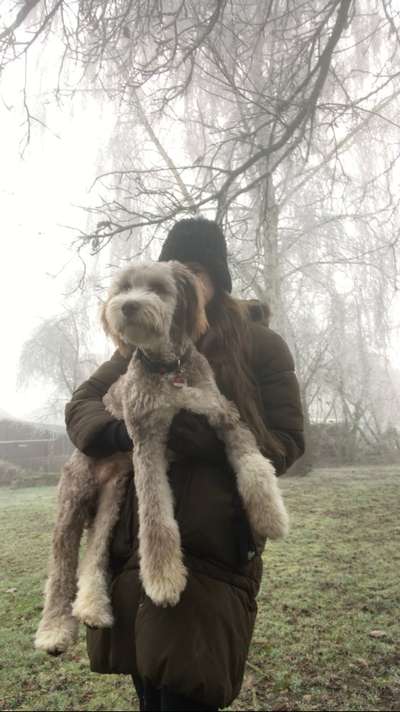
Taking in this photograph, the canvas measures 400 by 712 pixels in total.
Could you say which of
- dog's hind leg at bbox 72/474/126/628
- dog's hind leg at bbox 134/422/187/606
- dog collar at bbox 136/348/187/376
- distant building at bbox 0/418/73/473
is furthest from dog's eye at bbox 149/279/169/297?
distant building at bbox 0/418/73/473

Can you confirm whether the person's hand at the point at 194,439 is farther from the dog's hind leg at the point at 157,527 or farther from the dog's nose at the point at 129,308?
the dog's nose at the point at 129,308

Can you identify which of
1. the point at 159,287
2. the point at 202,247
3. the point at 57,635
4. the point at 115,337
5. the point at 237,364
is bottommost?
the point at 57,635

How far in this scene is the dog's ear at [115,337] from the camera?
2.14 metres

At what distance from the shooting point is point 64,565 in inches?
84.0

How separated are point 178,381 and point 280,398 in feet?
1.29

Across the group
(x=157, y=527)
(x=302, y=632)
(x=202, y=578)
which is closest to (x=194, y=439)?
(x=157, y=527)

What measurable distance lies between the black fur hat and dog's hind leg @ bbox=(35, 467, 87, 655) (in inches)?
42.3

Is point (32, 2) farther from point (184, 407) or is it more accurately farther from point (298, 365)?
point (298, 365)

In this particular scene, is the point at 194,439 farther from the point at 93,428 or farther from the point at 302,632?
the point at 302,632

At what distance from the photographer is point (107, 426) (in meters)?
1.98

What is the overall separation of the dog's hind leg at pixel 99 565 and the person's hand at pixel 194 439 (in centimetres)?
37

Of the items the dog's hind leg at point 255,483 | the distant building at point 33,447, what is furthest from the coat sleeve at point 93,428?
the distant building at point 33,447

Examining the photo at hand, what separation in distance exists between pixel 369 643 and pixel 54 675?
2113mm

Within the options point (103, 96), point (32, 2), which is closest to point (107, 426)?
point (32, 2)
